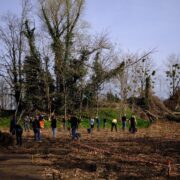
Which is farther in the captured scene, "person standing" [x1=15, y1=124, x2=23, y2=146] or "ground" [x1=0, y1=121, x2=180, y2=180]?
"person standing" [x1=15, y1=124, x2=23, y2=146]

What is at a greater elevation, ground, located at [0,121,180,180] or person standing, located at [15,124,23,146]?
person standing, located at [15,124,23,146]

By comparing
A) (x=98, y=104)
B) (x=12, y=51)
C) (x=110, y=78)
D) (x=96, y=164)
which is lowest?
(x=96, y=164)

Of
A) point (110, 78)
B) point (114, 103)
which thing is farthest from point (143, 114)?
point (110, 78)

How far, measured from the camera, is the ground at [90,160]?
1384cm

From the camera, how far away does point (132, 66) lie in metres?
53.8

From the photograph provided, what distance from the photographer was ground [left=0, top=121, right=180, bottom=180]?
13844 millimetres

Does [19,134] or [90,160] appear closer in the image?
[90,160]

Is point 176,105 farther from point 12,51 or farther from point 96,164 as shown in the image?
point 96,164

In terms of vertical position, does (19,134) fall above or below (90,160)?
above

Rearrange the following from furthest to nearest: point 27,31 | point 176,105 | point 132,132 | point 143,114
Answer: point 176,105
point 143,114
point 27,31
point 132,132

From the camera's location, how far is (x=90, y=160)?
657 inches

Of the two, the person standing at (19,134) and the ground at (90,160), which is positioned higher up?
the person standing at (19,134)

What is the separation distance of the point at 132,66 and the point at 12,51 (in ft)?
58.7

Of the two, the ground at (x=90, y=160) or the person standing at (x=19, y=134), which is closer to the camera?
the ground at (x=90, y=160)
